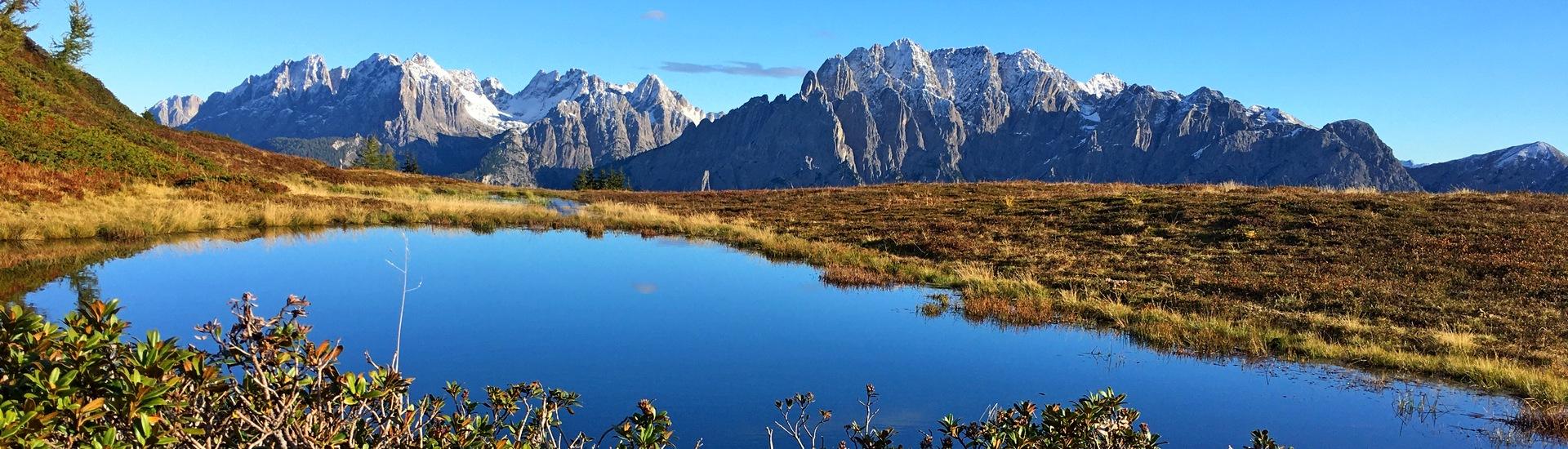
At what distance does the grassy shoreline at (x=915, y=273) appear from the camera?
11.2 metres

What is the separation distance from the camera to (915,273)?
63.7 feet

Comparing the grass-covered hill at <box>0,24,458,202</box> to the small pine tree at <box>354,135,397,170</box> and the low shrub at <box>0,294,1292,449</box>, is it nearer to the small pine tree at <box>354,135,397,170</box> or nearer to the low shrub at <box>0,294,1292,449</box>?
the low shrub at <box>0,294,1292,449</box>

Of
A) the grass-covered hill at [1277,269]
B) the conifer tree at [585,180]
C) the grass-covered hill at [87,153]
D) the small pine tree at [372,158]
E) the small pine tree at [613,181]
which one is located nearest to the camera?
the grass-covered hill at [1277,269]

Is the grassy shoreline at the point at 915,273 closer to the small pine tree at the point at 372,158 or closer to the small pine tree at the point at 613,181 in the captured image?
the small pine tree at the point at 613,181

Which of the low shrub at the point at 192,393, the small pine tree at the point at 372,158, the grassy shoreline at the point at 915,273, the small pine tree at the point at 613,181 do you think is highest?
the small pine tree at the point at 372,158

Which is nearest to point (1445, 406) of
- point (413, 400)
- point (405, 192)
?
point (413, 400)

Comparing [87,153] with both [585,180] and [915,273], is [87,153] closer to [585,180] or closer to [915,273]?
[915,273]

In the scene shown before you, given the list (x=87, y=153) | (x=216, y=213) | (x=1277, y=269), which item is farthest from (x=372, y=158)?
(x=1277, y=269)

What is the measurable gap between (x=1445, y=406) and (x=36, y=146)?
39.4 m

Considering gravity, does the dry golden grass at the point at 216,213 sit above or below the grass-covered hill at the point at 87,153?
below

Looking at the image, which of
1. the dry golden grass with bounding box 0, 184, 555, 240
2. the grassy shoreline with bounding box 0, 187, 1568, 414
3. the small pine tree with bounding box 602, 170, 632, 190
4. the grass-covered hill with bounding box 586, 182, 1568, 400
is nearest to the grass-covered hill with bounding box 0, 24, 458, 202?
the dry golden grass with bounding box 0, 184, 555, 240

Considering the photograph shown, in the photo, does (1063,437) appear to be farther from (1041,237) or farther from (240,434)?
(1041,237)

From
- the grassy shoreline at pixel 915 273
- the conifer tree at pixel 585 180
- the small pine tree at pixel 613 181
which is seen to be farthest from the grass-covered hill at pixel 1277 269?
the small pine tree at pixel 613 181

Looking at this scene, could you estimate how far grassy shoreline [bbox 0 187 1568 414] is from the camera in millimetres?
11172
